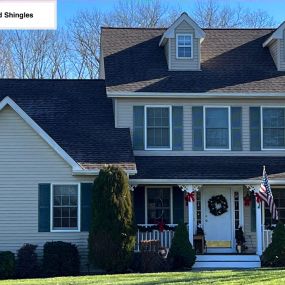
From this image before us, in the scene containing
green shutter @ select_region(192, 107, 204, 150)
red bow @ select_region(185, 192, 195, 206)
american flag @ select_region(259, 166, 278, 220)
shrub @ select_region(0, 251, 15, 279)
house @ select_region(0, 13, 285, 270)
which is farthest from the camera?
green shutter @ select_region(192, 107, 204, 150)

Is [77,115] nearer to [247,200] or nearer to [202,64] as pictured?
[202,64]

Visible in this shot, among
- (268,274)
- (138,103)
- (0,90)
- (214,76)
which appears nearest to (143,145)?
(138,103)

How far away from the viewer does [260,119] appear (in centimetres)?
2312

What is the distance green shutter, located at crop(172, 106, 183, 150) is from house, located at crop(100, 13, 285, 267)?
34 millimetres

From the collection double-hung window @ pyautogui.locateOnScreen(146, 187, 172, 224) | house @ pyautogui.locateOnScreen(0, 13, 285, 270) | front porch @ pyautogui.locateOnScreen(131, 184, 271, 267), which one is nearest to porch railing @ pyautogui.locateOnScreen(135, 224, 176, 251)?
house @ pyautogui.locateOnScreen(0, 13, 285, 270)

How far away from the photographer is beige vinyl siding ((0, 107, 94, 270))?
67.8 ft

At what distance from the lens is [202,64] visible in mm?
24516

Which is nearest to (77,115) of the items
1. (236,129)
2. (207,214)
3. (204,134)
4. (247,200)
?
(204,134)

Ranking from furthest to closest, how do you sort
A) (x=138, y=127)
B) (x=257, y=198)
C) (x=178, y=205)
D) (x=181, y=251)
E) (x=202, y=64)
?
(x=202, y=64), (x=138, y=127), (x=178, y=205), (x=257, y=198), (x=181, y=251)

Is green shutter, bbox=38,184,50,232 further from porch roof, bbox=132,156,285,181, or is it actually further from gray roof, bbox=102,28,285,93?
gray roof, bbox=102,28,285,93

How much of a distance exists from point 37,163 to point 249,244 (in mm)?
7480

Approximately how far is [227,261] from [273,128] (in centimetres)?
499

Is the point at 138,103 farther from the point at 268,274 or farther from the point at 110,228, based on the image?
the point at 268,274

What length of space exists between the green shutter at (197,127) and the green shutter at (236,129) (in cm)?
106
